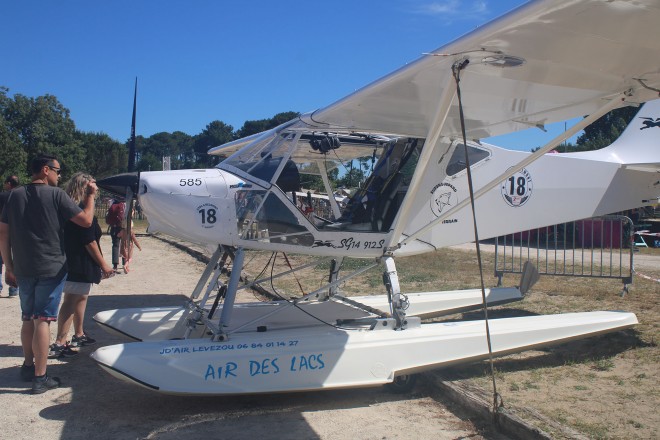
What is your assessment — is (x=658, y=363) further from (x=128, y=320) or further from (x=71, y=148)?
(x=71, y=148)

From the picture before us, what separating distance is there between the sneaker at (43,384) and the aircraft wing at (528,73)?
363 centimetres

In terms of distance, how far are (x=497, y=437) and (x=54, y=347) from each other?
15.5 feet

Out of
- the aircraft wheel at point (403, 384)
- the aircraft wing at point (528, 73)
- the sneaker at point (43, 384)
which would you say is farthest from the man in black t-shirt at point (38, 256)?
the aircraft wheel at point (403, 384)

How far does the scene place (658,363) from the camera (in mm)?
5574

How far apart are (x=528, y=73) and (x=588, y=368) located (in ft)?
10.3

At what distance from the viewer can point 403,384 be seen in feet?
17.2

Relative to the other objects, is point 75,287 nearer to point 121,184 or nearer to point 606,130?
point 121,184

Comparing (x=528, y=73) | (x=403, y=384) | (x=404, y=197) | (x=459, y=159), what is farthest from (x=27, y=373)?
(x=528, y=73)

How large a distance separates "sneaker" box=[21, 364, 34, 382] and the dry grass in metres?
2.71

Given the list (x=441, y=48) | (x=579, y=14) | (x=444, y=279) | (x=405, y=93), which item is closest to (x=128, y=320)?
(x=405, y=93)

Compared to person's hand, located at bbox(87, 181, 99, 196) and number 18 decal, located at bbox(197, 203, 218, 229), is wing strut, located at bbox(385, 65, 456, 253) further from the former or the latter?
person's hand, located at bbox(87, 181, 99, 196)

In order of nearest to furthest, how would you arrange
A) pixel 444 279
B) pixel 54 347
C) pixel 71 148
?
pixel 54 347 → pixel 444 279 → pixel 71 148

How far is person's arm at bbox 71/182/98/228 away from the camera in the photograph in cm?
519

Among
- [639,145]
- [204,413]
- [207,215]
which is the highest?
[639,145]
